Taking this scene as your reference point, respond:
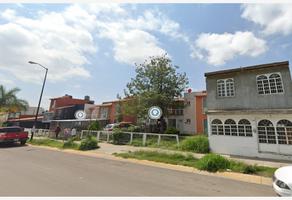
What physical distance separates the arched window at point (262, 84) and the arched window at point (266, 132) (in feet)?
7.01

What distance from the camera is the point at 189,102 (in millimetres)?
29781

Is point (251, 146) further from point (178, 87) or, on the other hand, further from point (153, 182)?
point (178, 87)

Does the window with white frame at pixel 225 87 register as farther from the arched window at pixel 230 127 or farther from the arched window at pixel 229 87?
the arched window at pixel 230 127

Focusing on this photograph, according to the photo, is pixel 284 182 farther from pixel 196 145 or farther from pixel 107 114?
pixel 107 114

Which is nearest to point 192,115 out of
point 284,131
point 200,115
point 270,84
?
point 200,115

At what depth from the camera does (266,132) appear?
12.8m

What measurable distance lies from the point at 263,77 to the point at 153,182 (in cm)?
1151

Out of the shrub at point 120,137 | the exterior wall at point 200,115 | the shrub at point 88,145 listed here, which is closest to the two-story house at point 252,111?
the shrub at point 120,137

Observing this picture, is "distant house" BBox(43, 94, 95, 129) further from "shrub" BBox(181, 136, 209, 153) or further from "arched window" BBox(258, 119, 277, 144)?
"arched window" BBox(258, 119, 277, 144)

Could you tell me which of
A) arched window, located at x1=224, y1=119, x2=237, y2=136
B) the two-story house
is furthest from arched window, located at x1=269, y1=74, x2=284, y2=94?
arched window, located at x1=224, y1=119, x2=237, y2=136

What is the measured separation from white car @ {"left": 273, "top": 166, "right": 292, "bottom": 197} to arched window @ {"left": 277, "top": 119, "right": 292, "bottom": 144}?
8632mm

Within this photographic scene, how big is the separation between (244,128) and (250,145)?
3.88 ft

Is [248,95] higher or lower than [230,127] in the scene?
higher

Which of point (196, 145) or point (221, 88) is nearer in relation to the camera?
point (196, 145)
